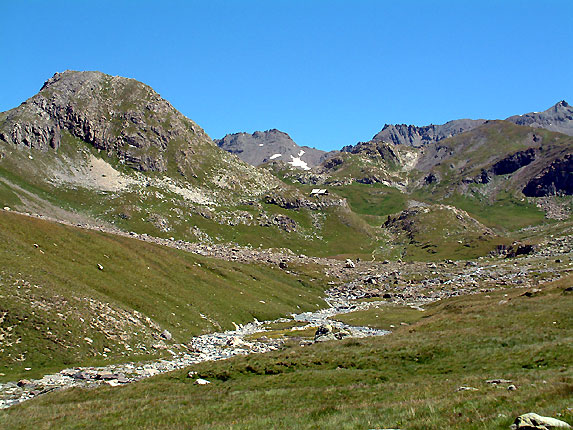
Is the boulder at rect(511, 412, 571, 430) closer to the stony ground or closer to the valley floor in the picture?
the valley floor

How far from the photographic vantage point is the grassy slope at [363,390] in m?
19.1

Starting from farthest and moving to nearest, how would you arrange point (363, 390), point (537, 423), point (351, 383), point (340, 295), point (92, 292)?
1. point (340, 295)
2. point (92, 292)
3. point (351, 383)
4. point (363, 390)
5. point (537, 423)

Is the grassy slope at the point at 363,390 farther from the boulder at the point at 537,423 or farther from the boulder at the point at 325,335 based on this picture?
the boulder at the point at 325,335

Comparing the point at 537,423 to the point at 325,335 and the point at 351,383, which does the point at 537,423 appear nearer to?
the point at 351,383

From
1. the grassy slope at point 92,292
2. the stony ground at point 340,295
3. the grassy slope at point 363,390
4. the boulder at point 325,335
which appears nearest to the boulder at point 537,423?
the grassy slope at point 363,390

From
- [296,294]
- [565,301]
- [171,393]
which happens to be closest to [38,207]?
[296,294]

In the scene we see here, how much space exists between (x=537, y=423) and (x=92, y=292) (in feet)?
193

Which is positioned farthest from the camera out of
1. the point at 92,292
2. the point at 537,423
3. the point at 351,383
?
the point at 92,292

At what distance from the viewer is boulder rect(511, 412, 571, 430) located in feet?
43.9

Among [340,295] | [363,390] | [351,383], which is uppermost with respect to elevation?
[363,390]

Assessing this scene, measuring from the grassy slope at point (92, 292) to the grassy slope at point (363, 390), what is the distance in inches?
548

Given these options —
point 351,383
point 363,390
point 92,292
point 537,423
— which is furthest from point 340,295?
point 537,423

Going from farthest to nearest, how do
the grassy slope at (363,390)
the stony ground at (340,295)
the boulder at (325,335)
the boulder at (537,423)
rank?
the boulder at (325,335)
the stony ground at (340,295)
the grassy slope at (363,390)
the boulder at (537,423)

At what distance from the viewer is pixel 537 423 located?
13695 millimetres
